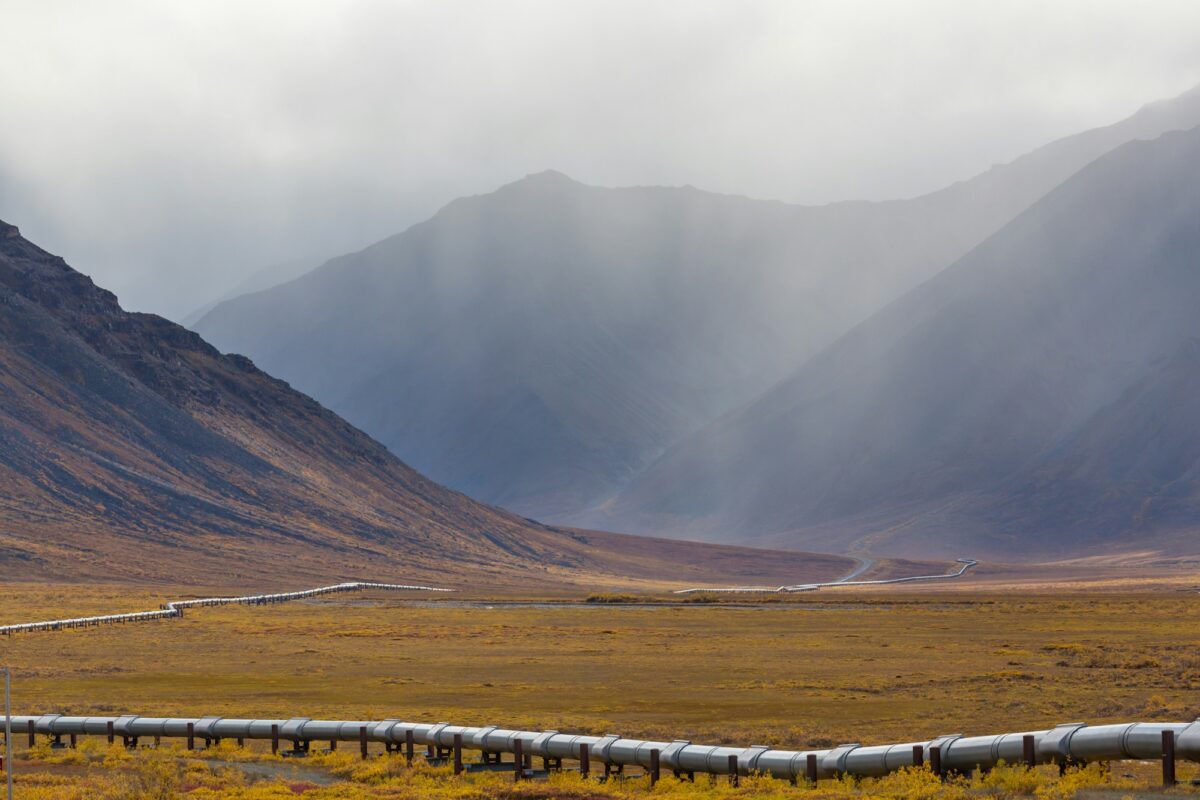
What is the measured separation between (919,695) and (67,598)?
8104 centimetres

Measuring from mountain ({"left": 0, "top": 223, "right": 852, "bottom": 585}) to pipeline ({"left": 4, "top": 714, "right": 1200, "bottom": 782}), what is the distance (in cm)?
10470

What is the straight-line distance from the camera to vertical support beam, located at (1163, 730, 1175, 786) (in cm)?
2341

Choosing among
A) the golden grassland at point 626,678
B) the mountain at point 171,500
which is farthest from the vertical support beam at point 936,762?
the mountain at point 171,500

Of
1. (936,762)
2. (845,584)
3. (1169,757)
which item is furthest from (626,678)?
(845,584)

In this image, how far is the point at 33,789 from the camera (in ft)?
91.4

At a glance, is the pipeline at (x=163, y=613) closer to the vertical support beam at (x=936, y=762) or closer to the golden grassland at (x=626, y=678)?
the golden grassland at (x=626, y=678)

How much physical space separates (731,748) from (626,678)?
22.2 metres

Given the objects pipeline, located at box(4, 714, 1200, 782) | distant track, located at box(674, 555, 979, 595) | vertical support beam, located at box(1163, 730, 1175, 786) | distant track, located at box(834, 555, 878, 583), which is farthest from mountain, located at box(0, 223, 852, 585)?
vertical support beam, located at box(1163, 730, 1175, 786)

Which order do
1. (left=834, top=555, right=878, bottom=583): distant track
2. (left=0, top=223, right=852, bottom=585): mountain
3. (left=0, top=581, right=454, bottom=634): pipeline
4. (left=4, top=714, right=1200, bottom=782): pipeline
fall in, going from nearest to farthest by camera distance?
(left=4, top=714, right=1200, bottom=782): pipeline → (left=0, top=581, right=454, bottom=634): pipeline → (left=0, top=223, right=852, bottom=585): mountain → (left=834, top=555, right=878, bottom=583): distant track

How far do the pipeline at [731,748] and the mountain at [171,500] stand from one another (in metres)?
105

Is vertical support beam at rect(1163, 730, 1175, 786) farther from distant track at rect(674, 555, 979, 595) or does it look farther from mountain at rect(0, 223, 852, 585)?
mountain at rect(0, 223, 852, 585)

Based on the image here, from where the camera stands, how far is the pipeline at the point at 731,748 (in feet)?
79.8

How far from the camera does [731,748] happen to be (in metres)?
29.5

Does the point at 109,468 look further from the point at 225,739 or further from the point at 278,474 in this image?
the point at 225,739
